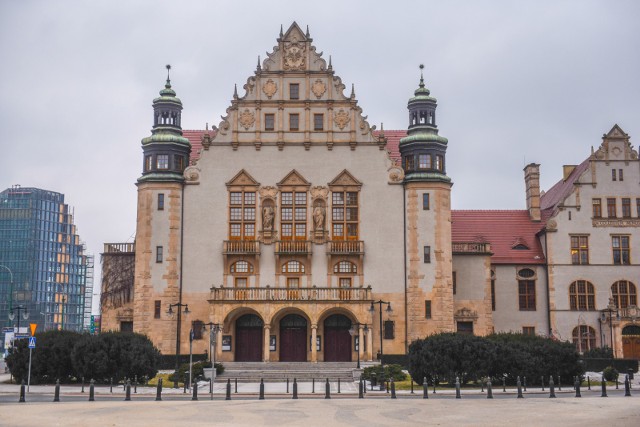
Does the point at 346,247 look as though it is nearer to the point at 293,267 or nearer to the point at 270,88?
the point at 293,267

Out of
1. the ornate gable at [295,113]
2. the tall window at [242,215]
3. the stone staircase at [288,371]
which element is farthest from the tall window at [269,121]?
the stone staircase at [288,371]

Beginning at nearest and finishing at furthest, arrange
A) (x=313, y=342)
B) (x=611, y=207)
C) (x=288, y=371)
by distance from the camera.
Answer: (x=288, y=371) < (x=313, y=342) < (x=611, y=207)

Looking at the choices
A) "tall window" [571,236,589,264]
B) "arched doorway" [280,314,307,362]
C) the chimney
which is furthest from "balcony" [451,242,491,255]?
"arched doorway" [280,314,307,362]

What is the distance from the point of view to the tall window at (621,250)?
59.7 m

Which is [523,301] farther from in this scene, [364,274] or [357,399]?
[357,399]

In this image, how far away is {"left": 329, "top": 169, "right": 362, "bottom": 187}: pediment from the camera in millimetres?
56438

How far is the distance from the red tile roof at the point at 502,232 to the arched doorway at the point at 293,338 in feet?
41.8

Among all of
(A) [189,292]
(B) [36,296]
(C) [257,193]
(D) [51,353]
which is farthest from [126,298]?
(B) [36,296]

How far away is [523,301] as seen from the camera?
60.2m

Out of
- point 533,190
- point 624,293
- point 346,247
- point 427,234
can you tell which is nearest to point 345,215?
point 346,247

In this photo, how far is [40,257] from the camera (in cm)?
16400

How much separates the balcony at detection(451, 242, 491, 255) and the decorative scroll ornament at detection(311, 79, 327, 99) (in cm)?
1375

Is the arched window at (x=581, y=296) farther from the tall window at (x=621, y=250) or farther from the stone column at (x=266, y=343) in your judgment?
the stone column at (x=266, y=343)

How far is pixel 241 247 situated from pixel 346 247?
22.6 ft
